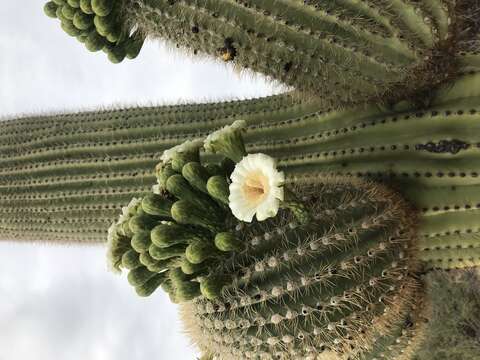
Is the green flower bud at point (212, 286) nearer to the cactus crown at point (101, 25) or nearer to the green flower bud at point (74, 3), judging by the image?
Result: the cactus crown at point (101, 25)

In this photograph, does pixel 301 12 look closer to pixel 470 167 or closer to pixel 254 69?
pixel 254 69

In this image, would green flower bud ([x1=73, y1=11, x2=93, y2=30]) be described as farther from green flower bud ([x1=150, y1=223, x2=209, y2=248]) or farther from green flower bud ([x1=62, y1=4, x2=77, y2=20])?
green flower bud ([x1=150, y1=223, x2=209, y2=248])

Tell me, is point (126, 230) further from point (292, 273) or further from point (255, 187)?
point (292, 273)

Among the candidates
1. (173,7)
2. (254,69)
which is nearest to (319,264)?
(254,69)

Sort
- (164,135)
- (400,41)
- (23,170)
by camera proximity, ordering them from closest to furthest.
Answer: (400,41), (164,135), (23,170)

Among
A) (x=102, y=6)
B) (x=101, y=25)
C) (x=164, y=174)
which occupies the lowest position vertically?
(x=164, y=174)

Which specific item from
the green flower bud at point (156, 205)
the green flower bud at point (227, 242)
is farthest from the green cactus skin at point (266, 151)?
the green flower bud at point (156, 205)

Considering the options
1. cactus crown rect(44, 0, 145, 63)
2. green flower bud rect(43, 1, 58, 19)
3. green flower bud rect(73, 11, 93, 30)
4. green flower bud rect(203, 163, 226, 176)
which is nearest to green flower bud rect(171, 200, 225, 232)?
green flower bud rect(203, 163, 226, 176)

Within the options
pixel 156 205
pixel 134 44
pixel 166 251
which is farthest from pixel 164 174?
pixel 134 44
